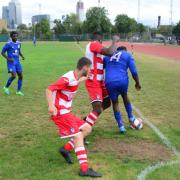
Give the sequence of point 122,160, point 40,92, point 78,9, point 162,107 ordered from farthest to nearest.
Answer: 1. point 78,9
2. point 40,92
3. point 162,107
4. point 122,160

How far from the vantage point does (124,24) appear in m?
114

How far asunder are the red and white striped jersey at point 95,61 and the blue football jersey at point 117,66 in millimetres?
356

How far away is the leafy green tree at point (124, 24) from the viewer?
11400 cm

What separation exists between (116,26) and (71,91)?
111 metres

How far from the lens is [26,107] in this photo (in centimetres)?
1065

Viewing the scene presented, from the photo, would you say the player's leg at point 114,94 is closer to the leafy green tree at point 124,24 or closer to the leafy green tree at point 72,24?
the leafy green tree at point 124,24

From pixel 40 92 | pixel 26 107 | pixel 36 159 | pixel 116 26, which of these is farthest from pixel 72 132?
pixel 116 26

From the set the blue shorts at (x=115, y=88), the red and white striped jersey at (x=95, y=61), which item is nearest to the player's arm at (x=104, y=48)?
the red and white striped jersey at (x=95, y=61)

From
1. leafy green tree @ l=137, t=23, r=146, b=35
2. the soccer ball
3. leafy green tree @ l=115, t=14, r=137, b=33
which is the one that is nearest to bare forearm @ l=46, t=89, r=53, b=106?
the soccer ball

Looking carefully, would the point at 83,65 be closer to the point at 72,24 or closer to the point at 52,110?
the point at 52,110

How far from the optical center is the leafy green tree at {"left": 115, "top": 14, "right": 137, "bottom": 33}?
114000 mm

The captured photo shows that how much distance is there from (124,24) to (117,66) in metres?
108

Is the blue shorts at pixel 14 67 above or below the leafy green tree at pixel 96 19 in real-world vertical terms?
below

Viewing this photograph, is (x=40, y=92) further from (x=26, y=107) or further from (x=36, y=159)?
(x=36, y=159)
